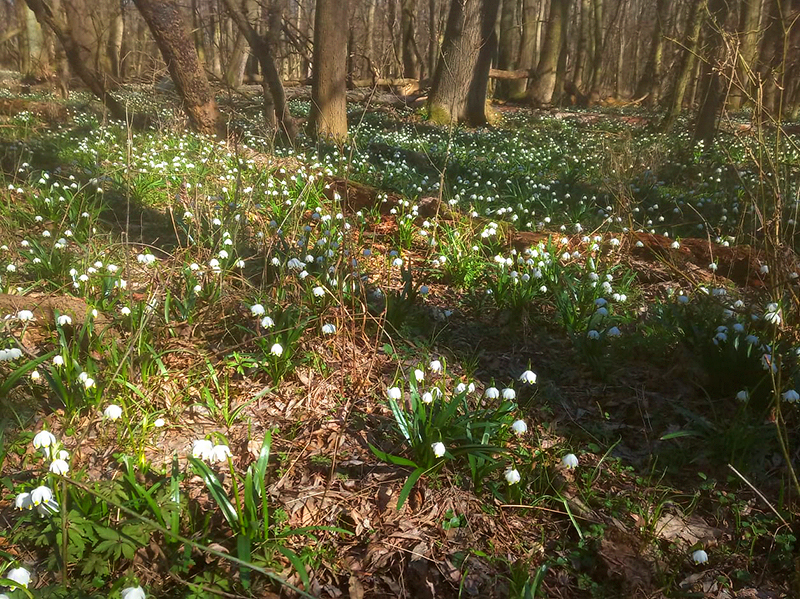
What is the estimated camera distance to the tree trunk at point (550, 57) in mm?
18553

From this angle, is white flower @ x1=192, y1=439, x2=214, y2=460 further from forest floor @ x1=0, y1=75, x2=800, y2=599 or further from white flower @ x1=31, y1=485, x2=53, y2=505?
white flower @ x1=31, y1=485, x2=53, y2=505

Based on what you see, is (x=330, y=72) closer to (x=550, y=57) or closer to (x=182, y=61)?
(x=182, y=61)

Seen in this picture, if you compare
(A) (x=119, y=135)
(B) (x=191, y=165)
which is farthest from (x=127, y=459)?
(A) (x=119, y=135)

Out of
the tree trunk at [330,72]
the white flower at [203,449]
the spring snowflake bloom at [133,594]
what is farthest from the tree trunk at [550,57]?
the spring snowflake bloom at [133,594]

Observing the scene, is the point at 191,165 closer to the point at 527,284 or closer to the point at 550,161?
the point at 527,284

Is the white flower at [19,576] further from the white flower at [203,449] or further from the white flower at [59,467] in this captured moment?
the white flower at [203,449]

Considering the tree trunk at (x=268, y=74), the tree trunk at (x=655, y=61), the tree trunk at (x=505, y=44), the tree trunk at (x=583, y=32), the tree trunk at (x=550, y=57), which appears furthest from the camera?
the tree trunk at (x=583, y=32)

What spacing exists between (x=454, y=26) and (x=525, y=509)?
41.5 ft

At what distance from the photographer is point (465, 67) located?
1305cm

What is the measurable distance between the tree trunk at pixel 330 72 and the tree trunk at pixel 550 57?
439 inches

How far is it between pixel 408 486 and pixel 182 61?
8861 mm

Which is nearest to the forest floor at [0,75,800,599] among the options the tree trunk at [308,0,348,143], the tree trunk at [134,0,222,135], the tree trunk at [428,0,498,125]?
the tree trunk at [134,0,222,135]

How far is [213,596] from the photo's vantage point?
2.01 m

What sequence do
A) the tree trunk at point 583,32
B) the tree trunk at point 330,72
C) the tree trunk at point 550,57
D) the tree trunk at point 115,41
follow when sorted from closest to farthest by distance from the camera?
the tree trunk at point 330,72, the tree trunk at point 550,57, the tree trunk at point 115,41, the tree trunk at point 583,32
